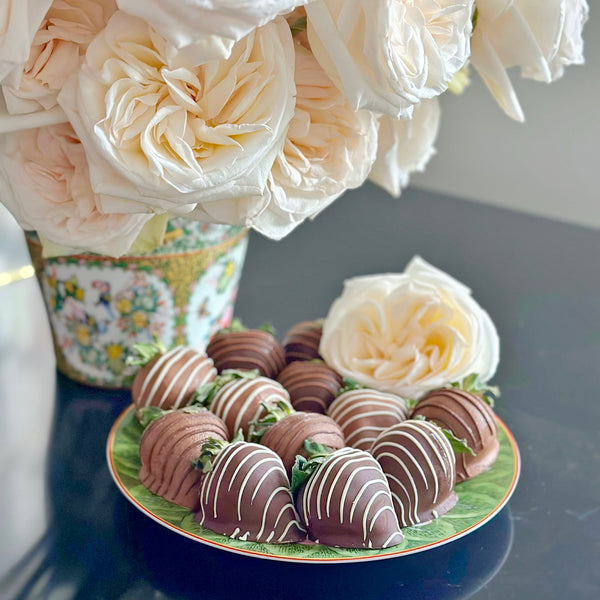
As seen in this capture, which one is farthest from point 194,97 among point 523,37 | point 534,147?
point 534,147

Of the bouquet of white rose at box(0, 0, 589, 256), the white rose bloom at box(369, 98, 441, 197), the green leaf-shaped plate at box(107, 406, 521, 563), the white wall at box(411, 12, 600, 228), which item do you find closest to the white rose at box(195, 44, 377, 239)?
the bouquet of white rose at box(0, 0, 589, 256)

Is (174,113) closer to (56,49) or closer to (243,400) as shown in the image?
(56,49)

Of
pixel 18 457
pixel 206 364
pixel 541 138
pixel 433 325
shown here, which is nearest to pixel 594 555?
A: pixel 433 325

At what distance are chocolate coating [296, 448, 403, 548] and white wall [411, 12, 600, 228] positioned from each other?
3.81ft

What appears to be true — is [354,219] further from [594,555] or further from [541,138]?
[594,555]

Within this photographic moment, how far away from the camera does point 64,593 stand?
1.95 feet

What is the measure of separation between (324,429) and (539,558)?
0.18 meters

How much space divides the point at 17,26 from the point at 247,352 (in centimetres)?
35

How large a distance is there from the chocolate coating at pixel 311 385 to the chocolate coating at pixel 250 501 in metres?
0.12

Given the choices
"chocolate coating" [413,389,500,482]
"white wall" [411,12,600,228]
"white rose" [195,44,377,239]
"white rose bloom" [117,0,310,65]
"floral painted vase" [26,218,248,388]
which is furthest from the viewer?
"white wall" [411,12,600,228]

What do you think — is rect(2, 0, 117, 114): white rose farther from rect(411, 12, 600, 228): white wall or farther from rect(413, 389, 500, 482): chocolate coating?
rect(411, 12, 600, 228): white wall

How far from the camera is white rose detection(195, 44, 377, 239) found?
560 millimetres

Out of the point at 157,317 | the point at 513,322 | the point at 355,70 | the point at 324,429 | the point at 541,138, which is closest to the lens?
the point at 355,70

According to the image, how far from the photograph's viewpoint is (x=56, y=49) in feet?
1.72
